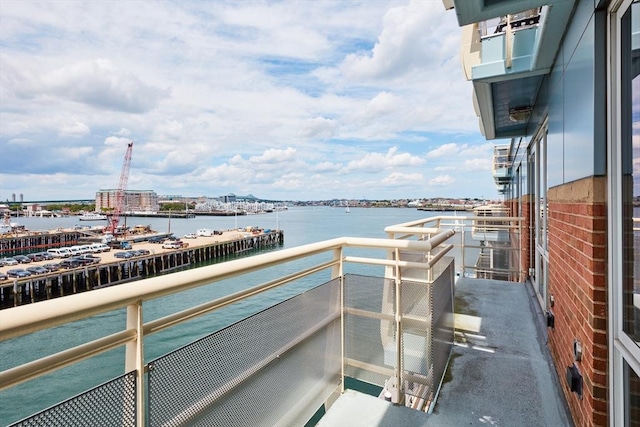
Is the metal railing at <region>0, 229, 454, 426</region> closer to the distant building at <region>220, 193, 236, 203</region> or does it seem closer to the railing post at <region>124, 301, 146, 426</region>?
the railing post at <region>124, 301, 146, 426</region>

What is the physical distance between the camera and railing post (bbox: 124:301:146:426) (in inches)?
41.1

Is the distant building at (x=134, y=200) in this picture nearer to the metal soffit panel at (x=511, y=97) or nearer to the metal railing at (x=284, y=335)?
the metal soffit panel at (x=511, y=97)

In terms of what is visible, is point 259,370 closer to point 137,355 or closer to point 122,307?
point 137,355

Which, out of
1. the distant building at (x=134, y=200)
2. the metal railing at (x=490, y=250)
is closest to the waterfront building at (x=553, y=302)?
the metal railing at (x=490, y=250)

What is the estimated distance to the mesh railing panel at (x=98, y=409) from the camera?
2.74ft

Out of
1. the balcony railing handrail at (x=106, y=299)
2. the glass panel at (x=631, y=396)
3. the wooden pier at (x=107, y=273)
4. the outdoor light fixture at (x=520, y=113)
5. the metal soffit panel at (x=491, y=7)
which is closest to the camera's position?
the balcony railing handrail at (x=106, y=299)

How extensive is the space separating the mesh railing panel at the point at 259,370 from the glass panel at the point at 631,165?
58.1 inches

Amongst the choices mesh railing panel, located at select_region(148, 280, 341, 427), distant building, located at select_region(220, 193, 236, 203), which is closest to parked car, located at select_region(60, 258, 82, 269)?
mesh railing panel, located at select_region(148, 280, 341, 427)

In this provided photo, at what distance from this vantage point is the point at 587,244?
1762 millimetres

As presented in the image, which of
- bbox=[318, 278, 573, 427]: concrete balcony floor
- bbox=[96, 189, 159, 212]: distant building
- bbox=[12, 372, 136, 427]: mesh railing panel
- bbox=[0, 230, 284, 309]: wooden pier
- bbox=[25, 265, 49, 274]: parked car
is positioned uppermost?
bbox=[96, 189, 159, 212]: distant building

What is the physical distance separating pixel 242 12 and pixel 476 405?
6.73 metres

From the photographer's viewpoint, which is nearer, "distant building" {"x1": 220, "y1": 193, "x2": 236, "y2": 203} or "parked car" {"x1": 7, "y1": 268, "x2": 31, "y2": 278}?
"parked car" {"x1": 7, "y1": 268, "x2": 31, "y2": 278}

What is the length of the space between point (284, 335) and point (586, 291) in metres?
1.57

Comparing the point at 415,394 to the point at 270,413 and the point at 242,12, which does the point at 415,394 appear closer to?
the point at 270,413
